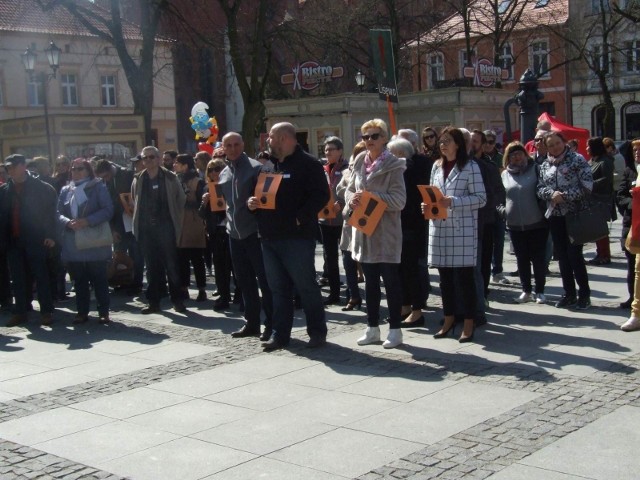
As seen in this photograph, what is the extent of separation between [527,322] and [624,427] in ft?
11.5

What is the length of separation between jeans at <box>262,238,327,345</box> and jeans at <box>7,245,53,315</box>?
11.0 ft

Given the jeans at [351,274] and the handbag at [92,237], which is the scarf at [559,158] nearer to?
the jeans at [351,274]

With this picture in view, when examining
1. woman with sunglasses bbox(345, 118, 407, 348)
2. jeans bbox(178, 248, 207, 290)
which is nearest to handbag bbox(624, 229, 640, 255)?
woman with sunglasses bbox(345, 118, 407, 348)

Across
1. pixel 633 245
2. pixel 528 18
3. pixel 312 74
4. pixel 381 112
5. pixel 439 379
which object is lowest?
pixel 439 379

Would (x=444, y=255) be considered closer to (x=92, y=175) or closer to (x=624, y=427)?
(x=624, y=427)

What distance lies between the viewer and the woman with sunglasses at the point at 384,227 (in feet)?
26.5

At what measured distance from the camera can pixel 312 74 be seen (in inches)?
1202

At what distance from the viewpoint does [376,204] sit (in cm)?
796

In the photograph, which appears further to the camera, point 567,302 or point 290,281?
point 567,302

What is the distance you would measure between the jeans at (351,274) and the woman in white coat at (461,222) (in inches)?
79.5

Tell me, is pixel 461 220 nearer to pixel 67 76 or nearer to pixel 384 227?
pixel 384 227

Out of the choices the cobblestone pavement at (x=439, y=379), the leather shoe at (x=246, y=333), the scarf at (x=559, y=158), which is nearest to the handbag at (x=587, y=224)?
the scarf at (x=559, y=158)

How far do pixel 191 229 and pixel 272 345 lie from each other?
11.3 feet

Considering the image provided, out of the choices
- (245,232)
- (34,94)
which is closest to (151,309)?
(245,232)
